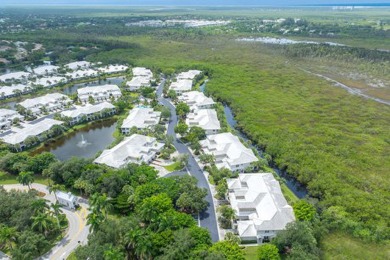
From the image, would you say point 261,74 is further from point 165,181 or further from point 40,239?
point 40,239

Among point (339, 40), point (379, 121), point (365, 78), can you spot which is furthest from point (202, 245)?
point (339, 40)

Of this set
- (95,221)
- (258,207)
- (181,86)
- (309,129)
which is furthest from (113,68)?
(258,207)

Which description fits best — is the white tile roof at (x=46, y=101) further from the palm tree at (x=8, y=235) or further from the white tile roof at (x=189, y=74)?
the palm tree at (x=8, y=235)

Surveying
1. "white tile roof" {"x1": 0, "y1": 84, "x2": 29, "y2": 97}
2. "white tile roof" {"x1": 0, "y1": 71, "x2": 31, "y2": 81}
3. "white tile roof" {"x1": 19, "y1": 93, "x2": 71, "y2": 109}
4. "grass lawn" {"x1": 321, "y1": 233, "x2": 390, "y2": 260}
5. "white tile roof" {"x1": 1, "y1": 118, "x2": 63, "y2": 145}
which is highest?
"white tile roof" {"x1": 0, "y1": 71, "x2": 31, "y2": 81}

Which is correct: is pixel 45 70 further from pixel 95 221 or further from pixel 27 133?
pixel 95 221

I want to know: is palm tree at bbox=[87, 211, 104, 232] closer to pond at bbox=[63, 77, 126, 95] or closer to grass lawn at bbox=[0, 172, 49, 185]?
grass lawn at bbox=[0, 172, 49, 185]

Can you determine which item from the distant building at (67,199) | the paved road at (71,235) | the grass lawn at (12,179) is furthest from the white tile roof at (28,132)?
the distant building at (67,199)

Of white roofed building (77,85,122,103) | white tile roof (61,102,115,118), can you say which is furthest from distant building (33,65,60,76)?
white tile roof (61,102,115,118)
